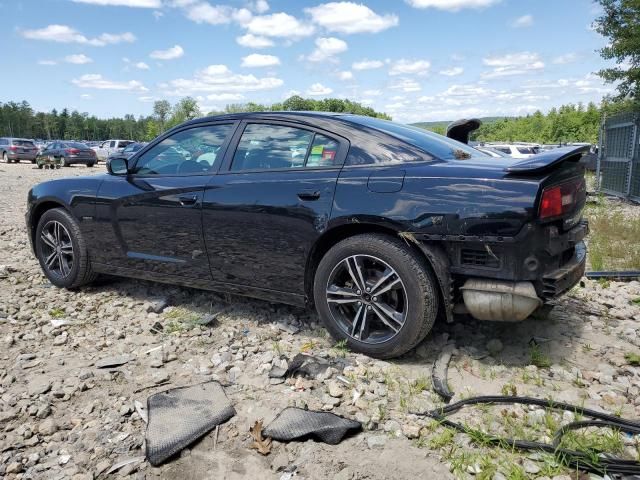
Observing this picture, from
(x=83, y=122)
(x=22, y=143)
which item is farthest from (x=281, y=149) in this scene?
(x=83, y=122)

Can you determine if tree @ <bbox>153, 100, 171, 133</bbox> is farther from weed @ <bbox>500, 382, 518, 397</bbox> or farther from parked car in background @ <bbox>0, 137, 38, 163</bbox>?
weed @ <bbox>500, 382, 518, 397</bbox>

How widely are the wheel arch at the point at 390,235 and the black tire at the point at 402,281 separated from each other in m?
0.05

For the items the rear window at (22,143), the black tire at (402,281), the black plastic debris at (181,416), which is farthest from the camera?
the rear window at (22,143)

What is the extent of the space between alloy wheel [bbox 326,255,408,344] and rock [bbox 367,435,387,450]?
2.61 feet

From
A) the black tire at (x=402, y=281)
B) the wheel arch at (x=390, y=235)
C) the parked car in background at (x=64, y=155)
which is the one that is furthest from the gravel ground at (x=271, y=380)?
the parked car in background at (x=64, y=155)

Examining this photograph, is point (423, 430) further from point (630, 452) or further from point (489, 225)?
point (489, 225)

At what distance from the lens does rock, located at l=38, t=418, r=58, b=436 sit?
268 cm

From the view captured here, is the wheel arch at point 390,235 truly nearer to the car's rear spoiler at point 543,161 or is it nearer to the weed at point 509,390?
the weed at point 509,390

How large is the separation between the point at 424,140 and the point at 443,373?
1.61 meters

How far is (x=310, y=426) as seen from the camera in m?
2.59

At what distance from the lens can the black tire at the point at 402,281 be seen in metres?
3.09

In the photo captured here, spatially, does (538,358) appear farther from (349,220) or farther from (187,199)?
(187,199)

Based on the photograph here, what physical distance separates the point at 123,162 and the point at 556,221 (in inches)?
137

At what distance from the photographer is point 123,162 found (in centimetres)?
448
